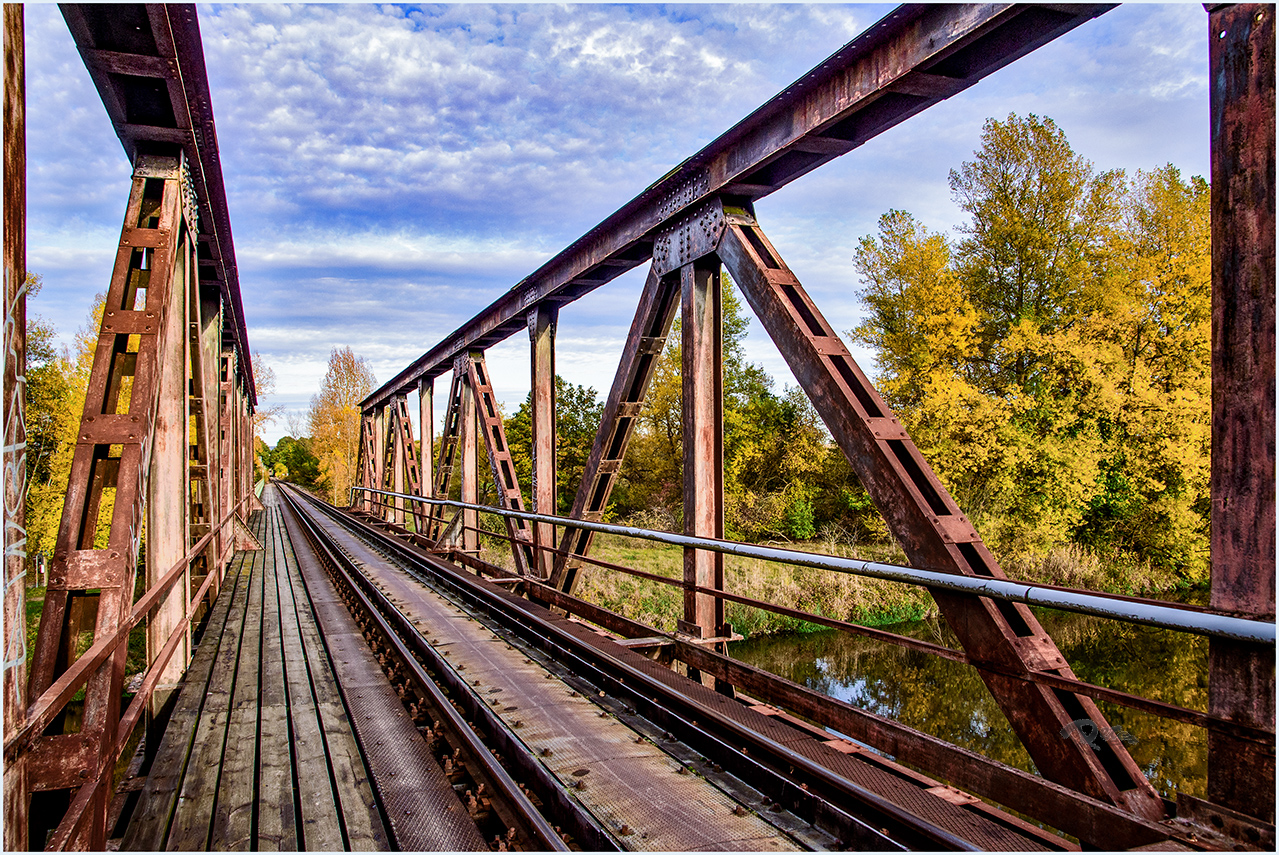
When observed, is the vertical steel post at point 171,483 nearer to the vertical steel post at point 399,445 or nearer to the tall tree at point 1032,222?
the vertical steel post at point 399,445

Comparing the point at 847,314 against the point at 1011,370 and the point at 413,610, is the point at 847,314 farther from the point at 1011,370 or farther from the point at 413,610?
the point at 413,610

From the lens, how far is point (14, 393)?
2.11 meters

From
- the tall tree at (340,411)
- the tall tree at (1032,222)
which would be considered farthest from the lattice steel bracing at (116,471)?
the tall tree at (340,411)

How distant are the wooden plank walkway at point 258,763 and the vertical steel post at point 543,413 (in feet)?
9.31

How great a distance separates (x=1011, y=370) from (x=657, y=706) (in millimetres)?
18965

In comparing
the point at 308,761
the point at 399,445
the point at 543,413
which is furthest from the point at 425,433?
the point at 308,761

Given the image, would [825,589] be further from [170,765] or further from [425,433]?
[170,765]

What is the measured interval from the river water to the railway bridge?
23.9 feet

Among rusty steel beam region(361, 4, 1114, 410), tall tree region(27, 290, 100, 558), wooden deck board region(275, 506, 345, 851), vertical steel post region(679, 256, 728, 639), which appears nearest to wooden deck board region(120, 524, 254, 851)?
wooden deck board region(275, 506, 345, 851)

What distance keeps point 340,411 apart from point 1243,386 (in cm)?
4757

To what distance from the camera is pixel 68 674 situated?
2.33m

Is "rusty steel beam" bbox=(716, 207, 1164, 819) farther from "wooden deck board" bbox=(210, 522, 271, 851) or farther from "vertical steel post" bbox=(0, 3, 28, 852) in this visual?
"vertical steel post" bbox=(0, 3, 28, 852)

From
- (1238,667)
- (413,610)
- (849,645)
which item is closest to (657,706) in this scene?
(1238,667)

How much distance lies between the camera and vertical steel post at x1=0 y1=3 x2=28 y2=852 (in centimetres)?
202
